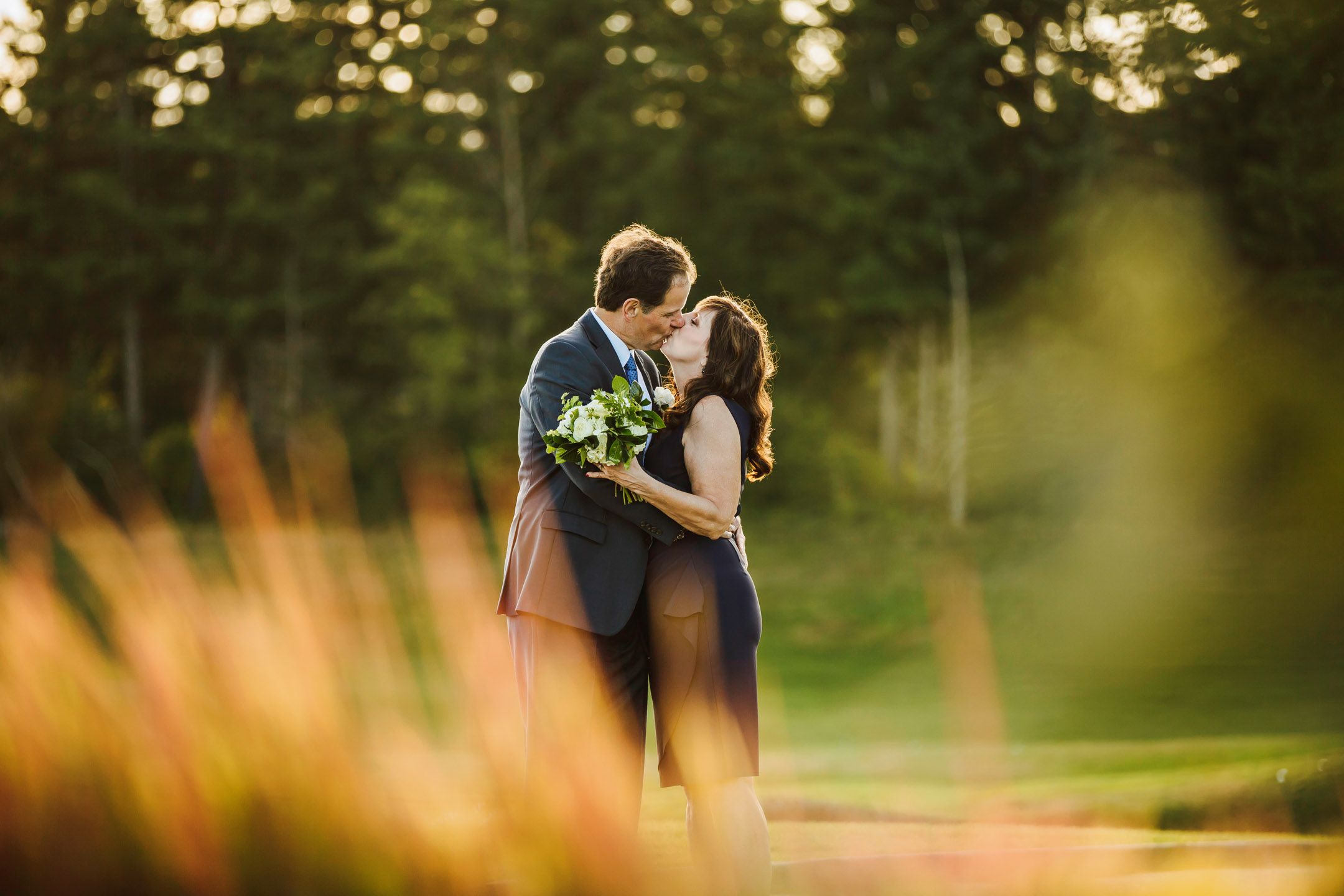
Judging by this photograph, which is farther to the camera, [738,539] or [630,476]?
[738,539]

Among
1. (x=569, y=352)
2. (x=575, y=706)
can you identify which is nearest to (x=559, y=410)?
(x=569, y=352)

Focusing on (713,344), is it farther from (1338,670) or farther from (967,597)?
(967,597)

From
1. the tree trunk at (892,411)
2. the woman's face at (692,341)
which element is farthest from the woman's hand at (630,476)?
the tree trunk at (892,411)

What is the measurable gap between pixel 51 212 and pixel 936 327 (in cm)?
2102

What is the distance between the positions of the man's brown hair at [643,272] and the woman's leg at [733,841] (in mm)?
1563

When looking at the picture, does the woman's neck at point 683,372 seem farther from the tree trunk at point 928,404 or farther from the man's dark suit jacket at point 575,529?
the tree trunk at point 928,404

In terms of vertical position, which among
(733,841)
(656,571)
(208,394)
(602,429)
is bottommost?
(733,841)

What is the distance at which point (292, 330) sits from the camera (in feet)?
89.9

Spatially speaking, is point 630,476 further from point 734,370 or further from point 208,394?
point 208,394

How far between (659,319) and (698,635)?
104 centimetres

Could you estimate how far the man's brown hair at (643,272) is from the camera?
3.59 metres

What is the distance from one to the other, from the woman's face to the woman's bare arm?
198 mm

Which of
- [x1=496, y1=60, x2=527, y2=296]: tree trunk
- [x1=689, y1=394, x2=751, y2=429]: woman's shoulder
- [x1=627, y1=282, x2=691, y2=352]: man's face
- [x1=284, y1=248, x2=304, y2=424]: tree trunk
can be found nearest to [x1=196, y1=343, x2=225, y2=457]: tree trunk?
[x1=284, y1=248, x2=304, y2=424]: tree trunk

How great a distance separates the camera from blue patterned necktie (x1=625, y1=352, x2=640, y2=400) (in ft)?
12.0
